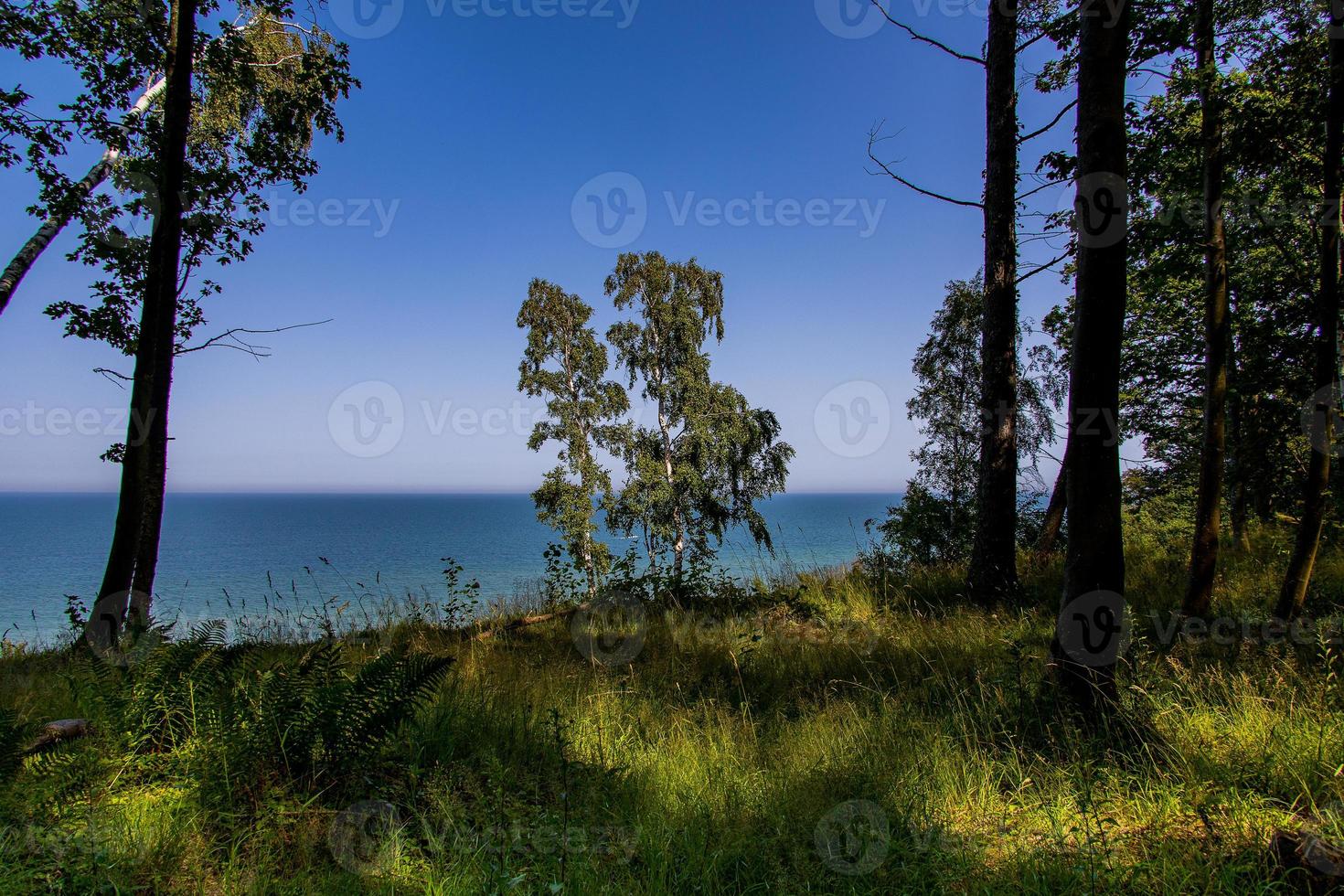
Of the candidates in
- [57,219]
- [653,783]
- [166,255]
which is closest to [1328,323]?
[653,783]

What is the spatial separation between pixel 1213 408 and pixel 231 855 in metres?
7.53

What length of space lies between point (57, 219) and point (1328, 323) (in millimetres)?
12179

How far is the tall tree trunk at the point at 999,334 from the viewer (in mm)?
5875

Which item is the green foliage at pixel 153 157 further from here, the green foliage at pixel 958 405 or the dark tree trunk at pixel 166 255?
the green foliage at pixel 958 405

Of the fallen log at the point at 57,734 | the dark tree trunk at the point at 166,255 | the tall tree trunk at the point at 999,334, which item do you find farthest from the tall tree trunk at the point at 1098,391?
the dark tree trunk at the point at 166,255

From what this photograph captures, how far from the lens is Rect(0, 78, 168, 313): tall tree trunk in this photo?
5.63 metres

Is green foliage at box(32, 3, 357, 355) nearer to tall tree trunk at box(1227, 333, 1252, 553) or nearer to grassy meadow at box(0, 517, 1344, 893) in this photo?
grassy meadow at box(0, 517, 1344, 893)

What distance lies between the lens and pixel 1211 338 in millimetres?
5008

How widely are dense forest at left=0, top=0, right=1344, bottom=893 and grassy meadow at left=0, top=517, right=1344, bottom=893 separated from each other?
2cm

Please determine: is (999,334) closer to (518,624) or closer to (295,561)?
(518,624)

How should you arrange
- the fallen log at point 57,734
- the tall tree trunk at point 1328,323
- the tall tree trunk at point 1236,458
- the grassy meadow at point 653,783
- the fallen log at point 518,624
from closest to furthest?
the grassy meadow at point 653,783 < the fallen log at point 57,734 < the tall tree trunk at point 1328,323 < the fallen log at point 518,624 < the tall tree trunk at point 1236,458

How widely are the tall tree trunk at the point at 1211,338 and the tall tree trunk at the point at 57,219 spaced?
35.9ft

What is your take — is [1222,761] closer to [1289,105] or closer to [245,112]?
[1289,105]

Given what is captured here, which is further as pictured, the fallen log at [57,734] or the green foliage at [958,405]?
the green foliage at [958,405]
